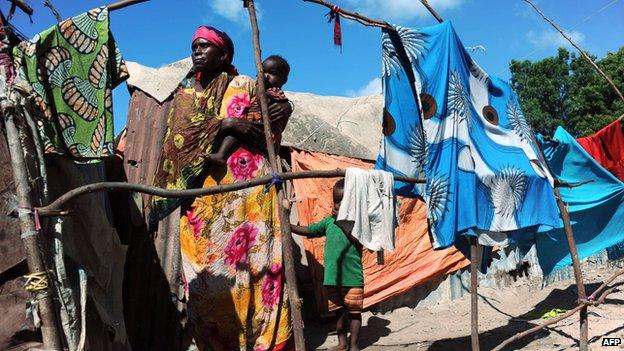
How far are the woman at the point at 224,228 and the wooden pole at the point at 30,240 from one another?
3.44 ft

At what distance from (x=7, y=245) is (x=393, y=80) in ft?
7.95

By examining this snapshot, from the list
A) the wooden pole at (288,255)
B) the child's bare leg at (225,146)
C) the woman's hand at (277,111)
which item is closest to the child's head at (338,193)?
the woman's hand at (277,111)

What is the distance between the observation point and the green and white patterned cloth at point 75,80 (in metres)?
2.39

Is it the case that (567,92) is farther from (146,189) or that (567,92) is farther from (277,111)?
(146,189)

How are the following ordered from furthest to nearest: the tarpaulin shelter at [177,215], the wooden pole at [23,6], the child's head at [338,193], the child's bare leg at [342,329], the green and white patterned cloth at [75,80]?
the tarpaulin shelter at [177,215], the child's bare leg at [342,329], the child's head at [338,193], the wooden pole at [23,6], the green and white patterned cloth at [75,80]

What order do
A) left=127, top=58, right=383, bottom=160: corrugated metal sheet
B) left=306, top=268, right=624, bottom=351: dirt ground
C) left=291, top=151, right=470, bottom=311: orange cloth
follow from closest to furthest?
left=306, top=268, right=624, bottom=351: dirt ground → left=127, top=58, right=383, bottom=160: corrugated metal sheet → left=291, top=151, right=470, bottom=311: orange cloth

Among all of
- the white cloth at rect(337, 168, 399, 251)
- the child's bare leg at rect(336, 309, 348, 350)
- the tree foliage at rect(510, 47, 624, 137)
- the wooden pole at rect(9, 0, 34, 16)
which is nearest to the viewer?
the wooden pole at rect(9, 0, 34, 16)

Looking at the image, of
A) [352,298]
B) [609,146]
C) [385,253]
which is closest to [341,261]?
[352,298]

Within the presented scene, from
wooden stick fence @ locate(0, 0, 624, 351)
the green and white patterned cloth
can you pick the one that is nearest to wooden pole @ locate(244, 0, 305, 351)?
wooden stick fence @ locate(0, 0, 624, 351)

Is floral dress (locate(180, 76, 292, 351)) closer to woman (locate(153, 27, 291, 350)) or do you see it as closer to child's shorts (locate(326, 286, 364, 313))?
woman (locate(153, 27, 291, 350))

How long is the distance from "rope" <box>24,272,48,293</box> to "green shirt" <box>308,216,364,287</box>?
7.37 ft

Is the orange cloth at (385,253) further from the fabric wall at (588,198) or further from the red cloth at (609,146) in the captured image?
the red cloth at (609,146)

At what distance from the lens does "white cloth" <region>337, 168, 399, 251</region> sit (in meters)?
2.95

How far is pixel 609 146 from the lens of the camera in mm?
6832
